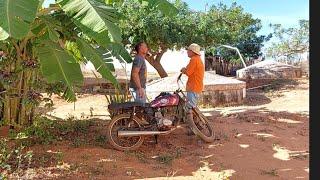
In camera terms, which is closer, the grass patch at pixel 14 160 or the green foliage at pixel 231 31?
the grass patch at pixel 14 160

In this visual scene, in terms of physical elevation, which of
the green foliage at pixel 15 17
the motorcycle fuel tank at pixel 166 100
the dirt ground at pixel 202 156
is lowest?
the dirt ground at pixel 202 156

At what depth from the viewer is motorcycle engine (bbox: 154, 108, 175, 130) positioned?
20.9 feet

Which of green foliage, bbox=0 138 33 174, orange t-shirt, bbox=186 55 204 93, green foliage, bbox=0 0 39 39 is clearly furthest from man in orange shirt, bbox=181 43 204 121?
green foliage, bbox=0 0 39 39

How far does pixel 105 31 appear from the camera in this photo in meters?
3.90

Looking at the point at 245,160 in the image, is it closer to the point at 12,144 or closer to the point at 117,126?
the point at 117,126

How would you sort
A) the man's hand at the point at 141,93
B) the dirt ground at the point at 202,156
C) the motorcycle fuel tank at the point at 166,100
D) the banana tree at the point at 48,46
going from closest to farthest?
the banana tree at the point at 48,46 < the dirt ground at the point at 202,156 < the motorcycle fuel tank at the point at 166,100 < the man's hand at the point at 141,93

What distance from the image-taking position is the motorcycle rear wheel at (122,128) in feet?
20.4

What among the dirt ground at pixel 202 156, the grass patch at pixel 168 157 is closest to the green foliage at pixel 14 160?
the dirt ground at pixel 202 156

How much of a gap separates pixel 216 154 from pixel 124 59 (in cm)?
242

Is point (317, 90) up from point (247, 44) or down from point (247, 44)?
down

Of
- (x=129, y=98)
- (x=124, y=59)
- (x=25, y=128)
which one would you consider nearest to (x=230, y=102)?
(x=129, y=98)

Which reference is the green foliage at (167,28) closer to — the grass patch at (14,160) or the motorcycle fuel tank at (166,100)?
the motorcycle fuel tank at (166,100)

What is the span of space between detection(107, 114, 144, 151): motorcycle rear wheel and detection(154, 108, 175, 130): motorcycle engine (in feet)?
1.13

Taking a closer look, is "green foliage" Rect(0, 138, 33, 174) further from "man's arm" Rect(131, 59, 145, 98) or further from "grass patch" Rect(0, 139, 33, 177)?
"man's arm" Rect(131, 59, 145, 98)
